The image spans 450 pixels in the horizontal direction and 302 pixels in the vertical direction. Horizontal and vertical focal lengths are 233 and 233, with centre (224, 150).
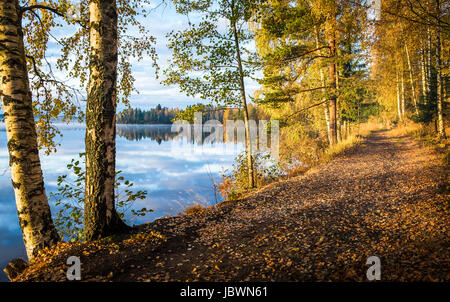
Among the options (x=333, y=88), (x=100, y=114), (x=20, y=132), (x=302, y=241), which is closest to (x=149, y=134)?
(x=333, y=88)

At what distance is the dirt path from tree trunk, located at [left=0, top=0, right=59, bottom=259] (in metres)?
0.89

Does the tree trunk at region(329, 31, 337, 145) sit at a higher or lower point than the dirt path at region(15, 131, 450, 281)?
higher

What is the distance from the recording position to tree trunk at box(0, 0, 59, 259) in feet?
11.6

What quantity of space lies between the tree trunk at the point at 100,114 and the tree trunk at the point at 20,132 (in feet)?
2.45

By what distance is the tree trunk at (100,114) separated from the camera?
371cm

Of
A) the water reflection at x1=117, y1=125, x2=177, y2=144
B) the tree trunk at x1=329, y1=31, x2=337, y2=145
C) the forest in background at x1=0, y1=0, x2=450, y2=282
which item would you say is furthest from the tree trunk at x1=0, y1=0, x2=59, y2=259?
the water reflection at x1=117, y1=125, x2=177, y2=144

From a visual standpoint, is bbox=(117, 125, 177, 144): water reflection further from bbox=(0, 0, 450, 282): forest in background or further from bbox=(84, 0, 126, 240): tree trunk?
bbox=(84, 0, 126, 240): tree trunk

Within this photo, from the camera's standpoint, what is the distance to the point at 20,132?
11.8 ft

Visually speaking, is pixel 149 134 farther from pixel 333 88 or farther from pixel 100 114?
pixel 100 114

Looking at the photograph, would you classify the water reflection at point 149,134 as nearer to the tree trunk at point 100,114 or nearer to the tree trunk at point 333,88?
the tree trunk at point 333,88

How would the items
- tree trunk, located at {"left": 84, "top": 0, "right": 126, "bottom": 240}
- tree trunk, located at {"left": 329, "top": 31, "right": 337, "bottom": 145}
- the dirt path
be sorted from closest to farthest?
1. the dirt path
2. tree trunk, located at {"left": 84, "top": 0, "right": 126, "bottom": 240}
3. tree trunk, located at {"left": 329, "top": 31, "right": 337, "bottom": 145}

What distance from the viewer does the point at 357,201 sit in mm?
5703

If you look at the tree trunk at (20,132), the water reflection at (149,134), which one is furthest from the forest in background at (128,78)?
the water reflection at (149,134)
